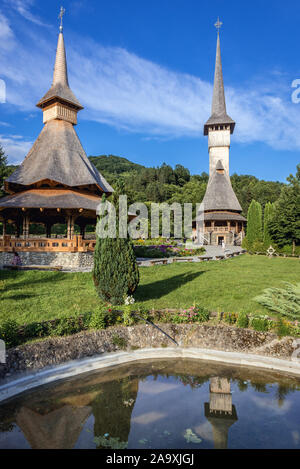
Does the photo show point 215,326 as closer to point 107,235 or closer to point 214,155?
point 107,235

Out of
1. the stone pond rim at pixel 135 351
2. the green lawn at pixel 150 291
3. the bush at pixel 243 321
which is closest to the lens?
the stone pond rim at pixel 135 351

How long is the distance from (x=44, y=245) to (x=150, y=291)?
8776mm

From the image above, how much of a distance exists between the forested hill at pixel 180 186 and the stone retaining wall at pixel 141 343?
3806cm

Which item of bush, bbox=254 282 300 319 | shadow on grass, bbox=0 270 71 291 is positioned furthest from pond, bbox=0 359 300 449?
shadow on grass, bbox=0 270 71 291

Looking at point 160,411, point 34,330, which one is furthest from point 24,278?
point 160,411

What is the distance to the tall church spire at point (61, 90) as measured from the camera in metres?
20.8

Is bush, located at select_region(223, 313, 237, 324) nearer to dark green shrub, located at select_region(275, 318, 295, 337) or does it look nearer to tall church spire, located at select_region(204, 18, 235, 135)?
dark green shrub, located at select_region(275, 318, 295, 337)

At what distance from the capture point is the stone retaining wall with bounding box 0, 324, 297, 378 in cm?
578

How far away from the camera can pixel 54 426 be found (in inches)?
163

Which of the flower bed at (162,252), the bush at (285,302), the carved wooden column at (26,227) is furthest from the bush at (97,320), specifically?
the flower bed at (162,252)

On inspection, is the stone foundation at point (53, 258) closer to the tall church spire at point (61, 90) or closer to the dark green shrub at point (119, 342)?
the dark green shrub at point (119, 342)

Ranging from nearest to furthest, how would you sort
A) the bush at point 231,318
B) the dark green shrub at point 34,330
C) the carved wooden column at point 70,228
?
1. the dark green shrub at point 34,330
2. the bush at point 231,318
3. the carved wooden column at point 70,228

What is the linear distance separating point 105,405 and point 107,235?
4.97m

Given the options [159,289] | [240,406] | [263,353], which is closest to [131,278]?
[159,289]
